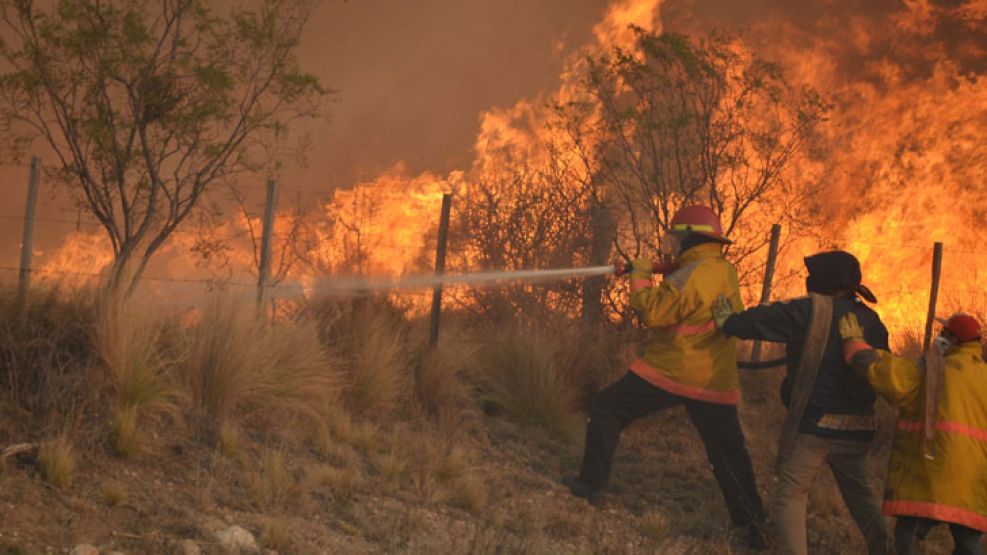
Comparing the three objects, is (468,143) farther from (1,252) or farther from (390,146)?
(1,252)

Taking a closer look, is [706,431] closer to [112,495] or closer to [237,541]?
[237,541]

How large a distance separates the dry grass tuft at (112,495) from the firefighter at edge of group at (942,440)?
3.62 m

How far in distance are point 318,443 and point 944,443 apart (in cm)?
370

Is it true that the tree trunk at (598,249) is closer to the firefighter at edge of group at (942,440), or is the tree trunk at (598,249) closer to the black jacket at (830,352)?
the black jacket at (830,352)

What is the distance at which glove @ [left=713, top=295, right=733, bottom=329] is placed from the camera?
5559 mm

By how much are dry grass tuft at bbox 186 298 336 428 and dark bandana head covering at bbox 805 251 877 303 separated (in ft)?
11.0

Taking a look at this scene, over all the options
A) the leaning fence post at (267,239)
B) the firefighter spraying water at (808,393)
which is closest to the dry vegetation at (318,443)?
the leaning fence post at (267,239)

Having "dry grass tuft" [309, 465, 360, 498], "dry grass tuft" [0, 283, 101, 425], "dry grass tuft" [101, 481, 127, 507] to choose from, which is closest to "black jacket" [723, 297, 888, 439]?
"dry grass tuft" [309, 465, 360, 498]

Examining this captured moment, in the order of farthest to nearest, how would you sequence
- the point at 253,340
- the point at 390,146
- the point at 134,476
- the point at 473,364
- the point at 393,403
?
the point at 390,146 → the point at 473,364 → the point at 393,403 → the point at 253,340 → the point at 134,476

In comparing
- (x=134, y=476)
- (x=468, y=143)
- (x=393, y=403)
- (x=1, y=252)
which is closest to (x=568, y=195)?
(x=393, y=403)

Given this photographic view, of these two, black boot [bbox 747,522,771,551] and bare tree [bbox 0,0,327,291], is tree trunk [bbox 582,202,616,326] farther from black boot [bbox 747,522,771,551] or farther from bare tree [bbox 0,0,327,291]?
black boot [bbox 747,522,771,551]

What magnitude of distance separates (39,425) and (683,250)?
382cm

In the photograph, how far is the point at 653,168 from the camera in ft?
35.4

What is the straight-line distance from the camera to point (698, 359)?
19.4 feet
